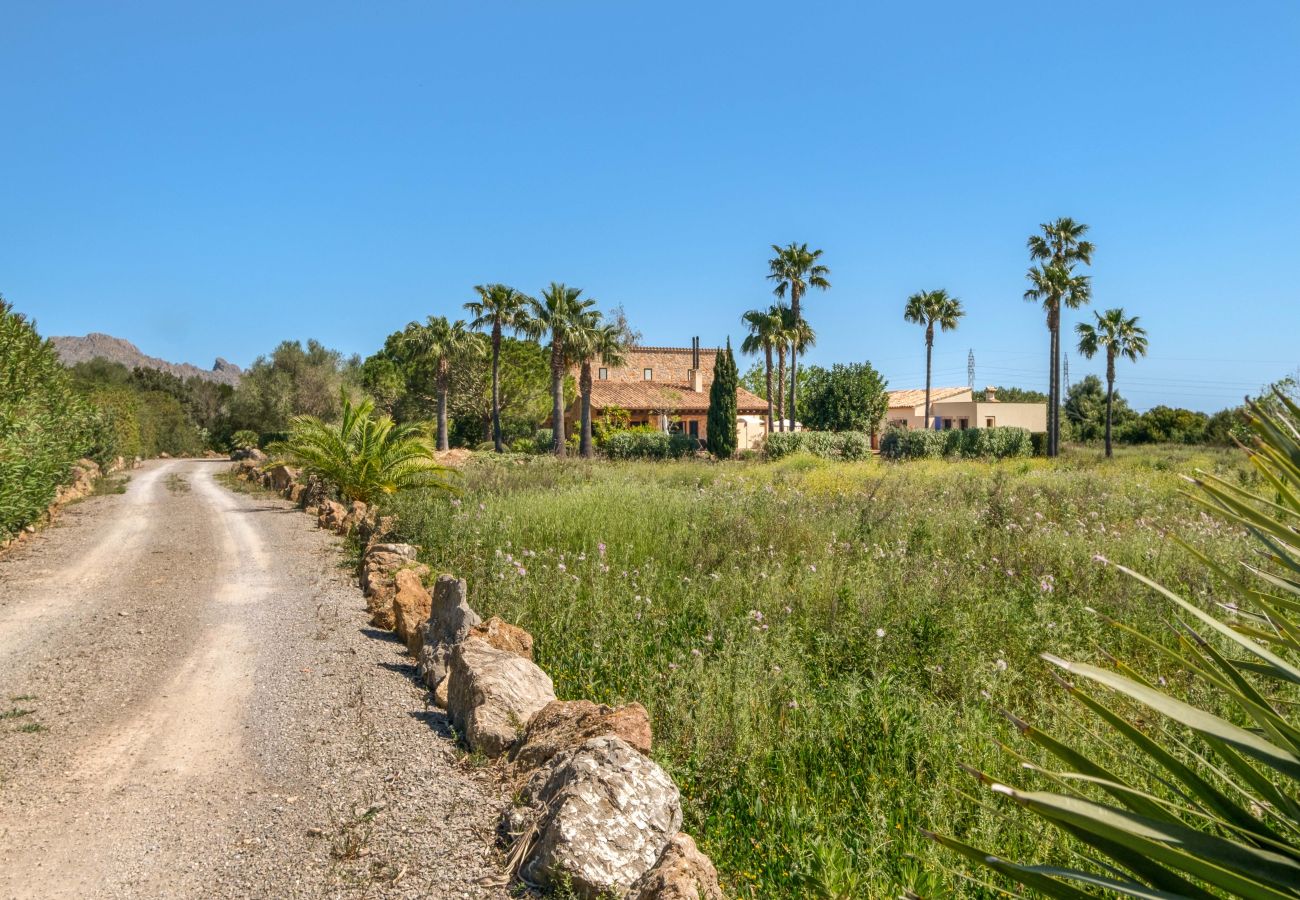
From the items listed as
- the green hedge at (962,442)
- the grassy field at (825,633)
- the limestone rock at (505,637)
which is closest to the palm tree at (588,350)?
the green hedge at (962,442)

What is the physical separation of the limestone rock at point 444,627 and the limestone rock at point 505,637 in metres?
0.09

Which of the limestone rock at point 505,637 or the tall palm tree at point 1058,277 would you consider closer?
the limestone rock at point 505,637

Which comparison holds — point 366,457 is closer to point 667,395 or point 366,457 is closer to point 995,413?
point 667,395

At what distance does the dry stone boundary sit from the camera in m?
3.60

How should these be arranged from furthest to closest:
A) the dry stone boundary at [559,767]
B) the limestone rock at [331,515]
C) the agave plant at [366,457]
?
the agave plant at [366,457] → the limestone rock at [331,515] → the dry stone boundary at [559,767]

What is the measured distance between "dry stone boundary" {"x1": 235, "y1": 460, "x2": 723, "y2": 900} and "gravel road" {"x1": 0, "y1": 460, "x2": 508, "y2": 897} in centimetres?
18

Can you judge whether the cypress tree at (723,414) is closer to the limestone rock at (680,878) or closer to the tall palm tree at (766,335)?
the tall palm tree at (766,335)

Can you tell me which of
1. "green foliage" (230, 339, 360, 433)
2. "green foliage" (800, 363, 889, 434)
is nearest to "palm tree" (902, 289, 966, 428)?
"green foliage" (800, 363, 889, 434)

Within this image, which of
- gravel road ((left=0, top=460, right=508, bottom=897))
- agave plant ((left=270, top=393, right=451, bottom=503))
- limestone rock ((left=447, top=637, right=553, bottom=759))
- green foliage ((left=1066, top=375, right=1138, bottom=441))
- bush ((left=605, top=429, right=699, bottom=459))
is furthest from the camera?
green foliage ((left=1066, top=375, right=1138, bottom=441))

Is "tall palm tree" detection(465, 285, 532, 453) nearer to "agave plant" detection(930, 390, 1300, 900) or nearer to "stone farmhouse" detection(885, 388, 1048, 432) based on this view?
"stone farmhouse" detection(885, 388, 1048, 432)

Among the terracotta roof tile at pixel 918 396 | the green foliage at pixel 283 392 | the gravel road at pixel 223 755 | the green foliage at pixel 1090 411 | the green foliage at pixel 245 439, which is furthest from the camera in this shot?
the terracotta roof tile at pixel 918 396

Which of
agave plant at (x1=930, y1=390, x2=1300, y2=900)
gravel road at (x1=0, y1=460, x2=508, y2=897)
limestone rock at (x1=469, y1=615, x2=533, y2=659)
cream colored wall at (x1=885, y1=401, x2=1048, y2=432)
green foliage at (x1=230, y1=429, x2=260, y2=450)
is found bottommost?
gravel road at (x1=0, y1=460, x2=508, y2=897)

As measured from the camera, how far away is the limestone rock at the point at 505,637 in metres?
6.31

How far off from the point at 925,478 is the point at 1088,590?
468 inches
